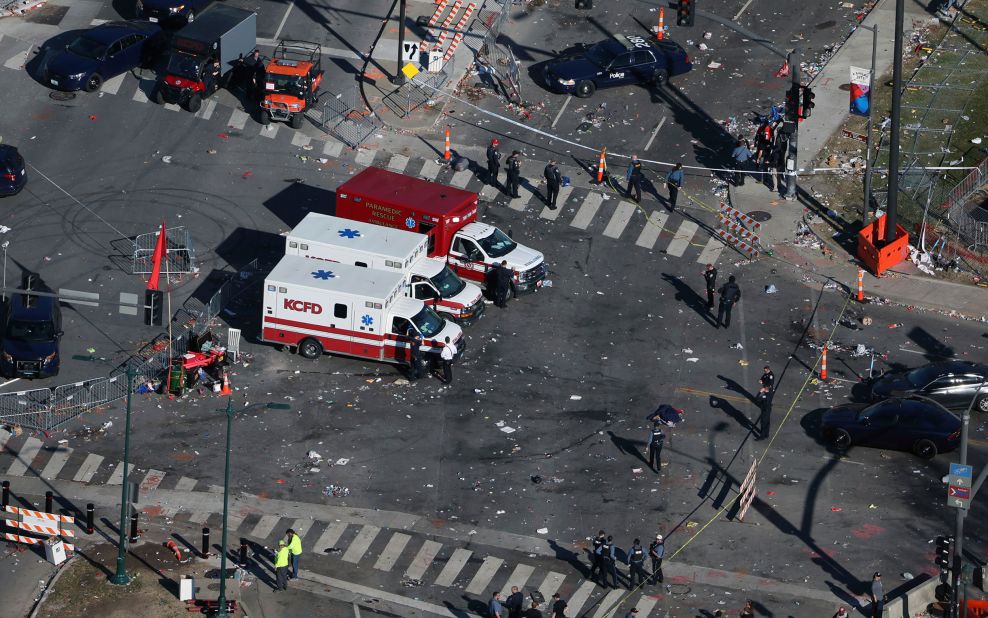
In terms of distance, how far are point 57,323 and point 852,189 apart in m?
26.4

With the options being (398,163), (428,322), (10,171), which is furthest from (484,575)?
(10,171)

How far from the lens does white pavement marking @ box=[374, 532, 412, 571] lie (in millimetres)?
41469

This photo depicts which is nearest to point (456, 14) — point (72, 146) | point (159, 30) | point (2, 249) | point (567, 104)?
point (567, 104)

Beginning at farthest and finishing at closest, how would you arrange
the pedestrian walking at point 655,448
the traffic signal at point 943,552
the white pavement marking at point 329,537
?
the pedestrian walking at point 655,448, the white pavement marking at point 329,537, the traffic signal at point 943,552

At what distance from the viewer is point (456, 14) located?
6384 cm

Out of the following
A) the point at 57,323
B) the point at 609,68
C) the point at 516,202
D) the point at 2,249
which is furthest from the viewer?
the point at 609,68

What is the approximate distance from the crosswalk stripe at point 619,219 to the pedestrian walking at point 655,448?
11.4 m

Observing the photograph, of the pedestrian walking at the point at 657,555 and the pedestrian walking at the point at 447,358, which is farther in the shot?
the pedestrian walking at the point at 447,358

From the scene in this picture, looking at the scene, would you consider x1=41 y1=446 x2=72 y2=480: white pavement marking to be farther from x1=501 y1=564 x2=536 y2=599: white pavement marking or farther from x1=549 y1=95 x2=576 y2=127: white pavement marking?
x1=549 y1=95 x2=576 y2=127: white pavement marking

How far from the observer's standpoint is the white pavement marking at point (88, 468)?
43938 mm

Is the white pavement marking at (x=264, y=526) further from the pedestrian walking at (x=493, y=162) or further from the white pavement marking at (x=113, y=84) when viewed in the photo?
the white pavement marking at (x=113, y=84)

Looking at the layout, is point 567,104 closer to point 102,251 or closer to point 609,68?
point 609,68

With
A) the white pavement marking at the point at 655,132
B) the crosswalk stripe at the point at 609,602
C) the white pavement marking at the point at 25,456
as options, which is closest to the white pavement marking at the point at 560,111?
the white pavement marking at the point at 655,132

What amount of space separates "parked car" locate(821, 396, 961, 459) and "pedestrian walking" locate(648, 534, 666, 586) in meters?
6.83
